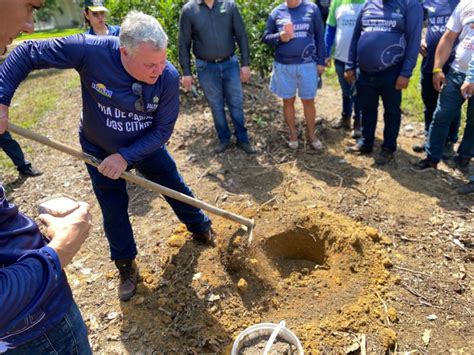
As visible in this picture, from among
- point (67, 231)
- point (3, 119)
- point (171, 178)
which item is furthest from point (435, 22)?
point (67, 231)

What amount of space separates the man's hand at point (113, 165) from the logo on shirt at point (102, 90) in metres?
0.42

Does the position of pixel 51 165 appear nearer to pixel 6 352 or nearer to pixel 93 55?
pixel 93 55

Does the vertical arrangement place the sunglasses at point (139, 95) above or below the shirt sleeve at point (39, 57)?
below

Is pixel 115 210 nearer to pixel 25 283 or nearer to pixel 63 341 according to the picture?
pixel 63 341

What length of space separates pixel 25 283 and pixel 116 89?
165cm

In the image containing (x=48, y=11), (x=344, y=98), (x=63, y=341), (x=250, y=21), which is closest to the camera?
(x=63, y=341)

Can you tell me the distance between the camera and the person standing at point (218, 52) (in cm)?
472

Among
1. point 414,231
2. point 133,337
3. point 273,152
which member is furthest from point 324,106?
point 133,337

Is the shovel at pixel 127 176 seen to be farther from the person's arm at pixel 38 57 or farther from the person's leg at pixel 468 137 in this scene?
the person's leg at pixel 468 137

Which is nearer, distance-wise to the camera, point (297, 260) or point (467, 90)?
point (467, 90)

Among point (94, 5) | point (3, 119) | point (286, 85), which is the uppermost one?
point (94, 5)

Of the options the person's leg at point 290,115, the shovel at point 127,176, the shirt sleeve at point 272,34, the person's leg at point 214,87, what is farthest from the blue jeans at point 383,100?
the shovel at point 127,176

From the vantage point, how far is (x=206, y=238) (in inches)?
145

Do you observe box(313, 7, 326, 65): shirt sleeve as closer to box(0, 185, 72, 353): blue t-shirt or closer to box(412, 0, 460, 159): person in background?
box(412, 0, 460, 159): person in background
